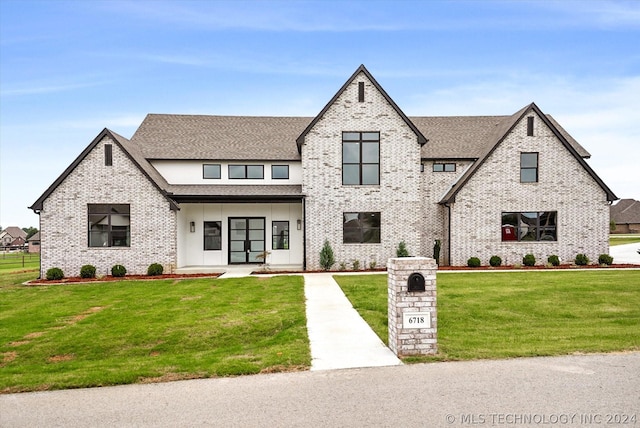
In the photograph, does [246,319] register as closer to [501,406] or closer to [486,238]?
[501,406]

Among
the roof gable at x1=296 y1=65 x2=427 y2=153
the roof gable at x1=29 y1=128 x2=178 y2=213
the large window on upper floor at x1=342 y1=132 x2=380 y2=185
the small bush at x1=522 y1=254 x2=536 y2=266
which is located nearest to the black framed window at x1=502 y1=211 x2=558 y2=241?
the small bush at x1=522 y1=254 x2=536 y2=266

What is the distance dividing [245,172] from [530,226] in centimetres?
1462

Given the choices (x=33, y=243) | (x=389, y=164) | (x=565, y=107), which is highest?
(x=565, y=107)

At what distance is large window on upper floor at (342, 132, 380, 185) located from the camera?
1908cm

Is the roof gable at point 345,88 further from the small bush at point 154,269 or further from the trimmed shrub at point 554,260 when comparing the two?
the small bush at point 154,269

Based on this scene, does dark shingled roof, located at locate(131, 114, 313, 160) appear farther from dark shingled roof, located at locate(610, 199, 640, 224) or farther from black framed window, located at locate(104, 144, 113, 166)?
dark shingled roof, located at locate(610, 199, 640, 224)

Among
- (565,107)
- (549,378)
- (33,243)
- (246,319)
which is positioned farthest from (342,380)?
(33,243)

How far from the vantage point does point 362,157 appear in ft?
62.7

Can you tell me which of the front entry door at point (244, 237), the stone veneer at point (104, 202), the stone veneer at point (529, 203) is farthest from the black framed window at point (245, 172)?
the stone veneer at point (529, 203)

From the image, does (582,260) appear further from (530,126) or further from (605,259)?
(530,126)

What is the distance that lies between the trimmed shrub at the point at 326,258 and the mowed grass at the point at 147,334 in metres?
4.43

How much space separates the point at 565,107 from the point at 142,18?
28.3 metres

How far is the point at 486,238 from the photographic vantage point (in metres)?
19.4

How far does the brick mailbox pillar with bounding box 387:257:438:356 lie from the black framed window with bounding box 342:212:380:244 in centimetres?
1260
